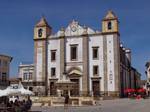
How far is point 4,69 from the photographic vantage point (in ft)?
220

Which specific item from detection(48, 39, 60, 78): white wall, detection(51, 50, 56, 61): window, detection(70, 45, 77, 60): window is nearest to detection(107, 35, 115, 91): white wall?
detection(70, 45, 77, 60): window

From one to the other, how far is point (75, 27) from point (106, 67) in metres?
8.15

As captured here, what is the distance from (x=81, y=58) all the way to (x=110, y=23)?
21.7 ft

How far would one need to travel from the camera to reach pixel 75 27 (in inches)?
2234

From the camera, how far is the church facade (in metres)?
53.2

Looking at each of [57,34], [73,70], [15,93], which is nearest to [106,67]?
[73,70]

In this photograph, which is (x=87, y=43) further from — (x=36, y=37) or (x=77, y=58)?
(x=36, y=37)

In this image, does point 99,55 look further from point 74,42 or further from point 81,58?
point 74,42

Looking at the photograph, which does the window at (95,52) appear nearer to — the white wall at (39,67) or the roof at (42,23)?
the white wall at (39,67)

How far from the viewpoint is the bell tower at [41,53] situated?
186ft

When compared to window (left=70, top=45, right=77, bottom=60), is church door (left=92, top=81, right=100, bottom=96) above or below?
below

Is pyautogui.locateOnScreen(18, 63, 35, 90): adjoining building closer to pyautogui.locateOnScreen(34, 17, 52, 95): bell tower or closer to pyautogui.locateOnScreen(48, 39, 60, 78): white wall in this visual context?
pyautogui.locateOnScreen(34, 17, 52, 95): bell tower

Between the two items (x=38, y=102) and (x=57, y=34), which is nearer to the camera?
(x=38, y=102)

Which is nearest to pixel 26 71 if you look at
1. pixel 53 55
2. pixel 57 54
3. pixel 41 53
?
pixel 41 53
